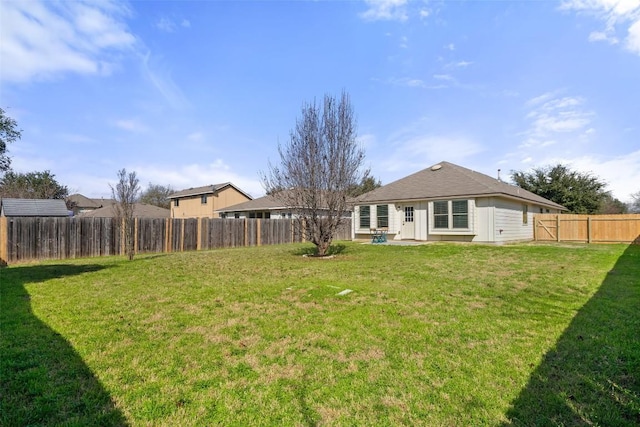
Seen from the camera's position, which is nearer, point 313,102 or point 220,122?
point 313,102

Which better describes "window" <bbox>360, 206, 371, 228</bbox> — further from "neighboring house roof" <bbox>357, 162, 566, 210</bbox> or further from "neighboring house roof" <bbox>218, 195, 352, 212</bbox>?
"neighboring house roof" <bbox>218, 195, 352, 212</bbox>

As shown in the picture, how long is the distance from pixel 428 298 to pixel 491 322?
132 cm

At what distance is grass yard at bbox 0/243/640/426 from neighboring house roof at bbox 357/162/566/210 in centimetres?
909

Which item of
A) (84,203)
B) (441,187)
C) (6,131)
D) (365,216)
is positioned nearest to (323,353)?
(441,187)

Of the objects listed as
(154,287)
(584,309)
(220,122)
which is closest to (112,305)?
(154,287)

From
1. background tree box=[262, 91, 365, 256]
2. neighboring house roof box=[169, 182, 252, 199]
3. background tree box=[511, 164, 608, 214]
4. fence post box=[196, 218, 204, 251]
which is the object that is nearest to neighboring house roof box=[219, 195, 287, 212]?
neighboring house roof box=[169, 182, 252, 199]

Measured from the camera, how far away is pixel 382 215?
61.1 ft

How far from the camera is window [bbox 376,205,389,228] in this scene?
1839 centimetres

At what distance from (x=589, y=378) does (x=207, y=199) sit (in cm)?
3121

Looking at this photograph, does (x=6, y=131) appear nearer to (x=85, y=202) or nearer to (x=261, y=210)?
(x=261, y=210)

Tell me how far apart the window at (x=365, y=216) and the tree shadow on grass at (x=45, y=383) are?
652 inches

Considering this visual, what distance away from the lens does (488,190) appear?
14664 mm

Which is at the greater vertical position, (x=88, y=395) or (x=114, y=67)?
(x=114, y=67)

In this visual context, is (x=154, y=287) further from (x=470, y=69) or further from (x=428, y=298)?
(x=470, y=69)
